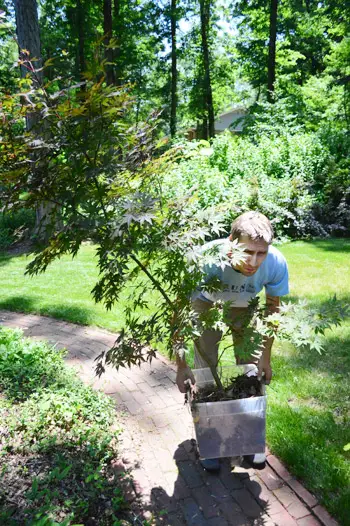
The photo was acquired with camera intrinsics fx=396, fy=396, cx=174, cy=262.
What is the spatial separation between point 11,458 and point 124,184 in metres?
1.73

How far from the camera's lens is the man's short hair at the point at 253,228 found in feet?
6.28

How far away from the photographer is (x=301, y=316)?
196 centimetres

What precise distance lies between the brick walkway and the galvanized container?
28cm

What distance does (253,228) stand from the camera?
1.92m

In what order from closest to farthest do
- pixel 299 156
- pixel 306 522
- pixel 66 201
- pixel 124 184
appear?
pixel 66 201, pixel 124 184, pixel 306 522, pixel 299 156

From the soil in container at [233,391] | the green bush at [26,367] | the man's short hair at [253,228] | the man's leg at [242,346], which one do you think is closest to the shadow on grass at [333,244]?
the man's leg at [242,346]

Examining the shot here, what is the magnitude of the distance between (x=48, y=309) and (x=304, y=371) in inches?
127

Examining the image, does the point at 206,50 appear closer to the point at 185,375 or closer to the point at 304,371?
the point at 304,371

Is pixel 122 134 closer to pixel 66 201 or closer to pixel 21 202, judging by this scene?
pixel 66 201

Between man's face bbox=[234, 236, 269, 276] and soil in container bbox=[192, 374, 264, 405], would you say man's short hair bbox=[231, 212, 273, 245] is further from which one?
soil in container bbox=[192, 374, 264, 405]

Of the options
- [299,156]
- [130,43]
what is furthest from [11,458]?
[130,43]

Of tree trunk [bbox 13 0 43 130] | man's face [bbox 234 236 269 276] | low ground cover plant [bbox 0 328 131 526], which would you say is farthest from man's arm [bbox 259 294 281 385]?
tree trunk [bbox 13 0 43 130]

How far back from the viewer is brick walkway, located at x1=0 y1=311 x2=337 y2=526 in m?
2.15

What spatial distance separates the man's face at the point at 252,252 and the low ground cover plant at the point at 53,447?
1.35 meters
